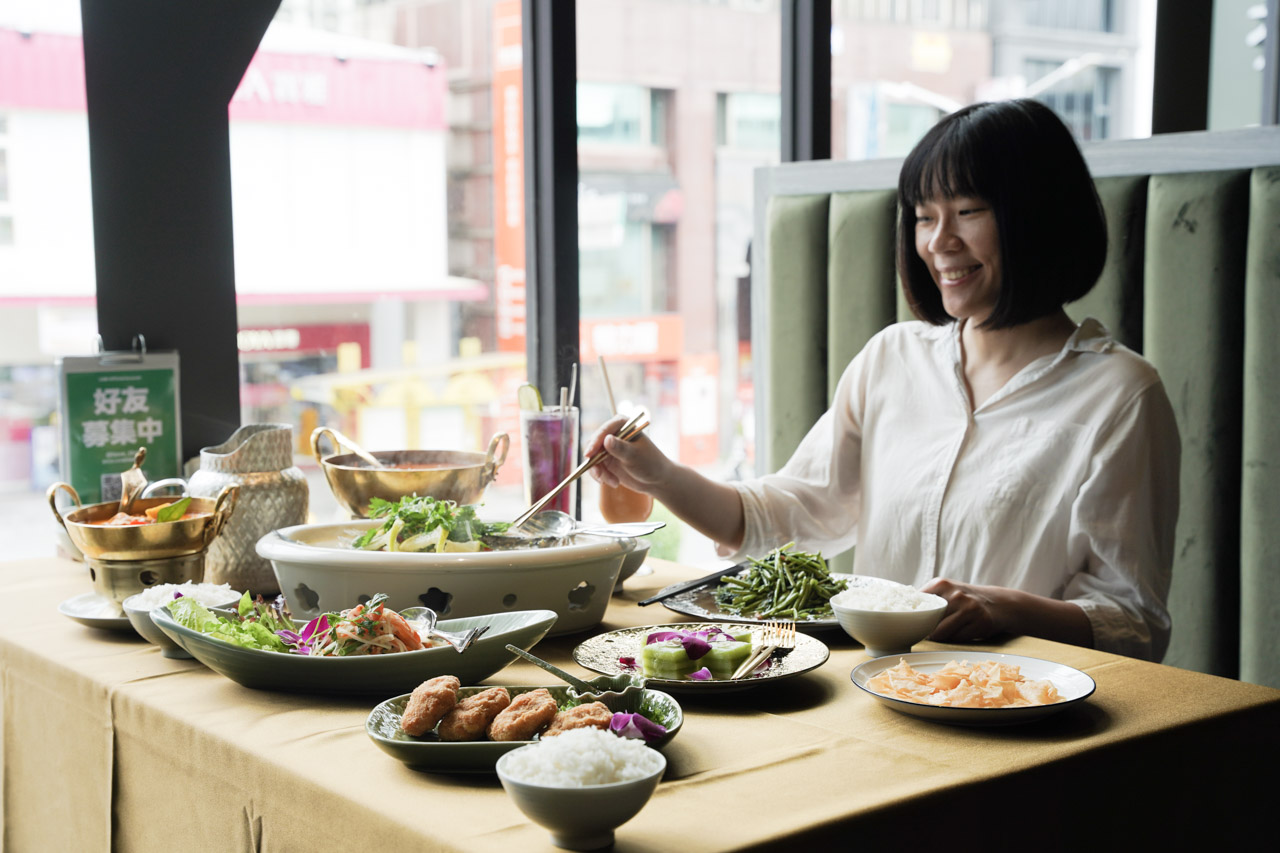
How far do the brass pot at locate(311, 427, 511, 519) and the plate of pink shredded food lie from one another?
0.68 metres

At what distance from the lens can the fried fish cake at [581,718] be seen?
0.89m

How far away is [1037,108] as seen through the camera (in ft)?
5.48

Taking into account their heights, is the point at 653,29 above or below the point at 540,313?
above

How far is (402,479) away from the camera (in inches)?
61.9

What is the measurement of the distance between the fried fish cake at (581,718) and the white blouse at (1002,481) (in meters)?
0.81

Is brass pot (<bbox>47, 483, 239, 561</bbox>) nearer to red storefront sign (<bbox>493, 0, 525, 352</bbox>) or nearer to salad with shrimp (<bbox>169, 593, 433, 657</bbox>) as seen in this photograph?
salad with shrimp (<bbox>169, 593, 433, 657</bbox>)

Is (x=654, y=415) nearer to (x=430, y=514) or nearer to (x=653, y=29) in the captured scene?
(x=653, y=29)

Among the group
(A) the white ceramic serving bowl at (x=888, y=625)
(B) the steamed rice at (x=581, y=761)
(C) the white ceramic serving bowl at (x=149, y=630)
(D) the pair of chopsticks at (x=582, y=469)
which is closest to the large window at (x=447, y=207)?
(D) the pair of chopsticks at (x=582, y=469)

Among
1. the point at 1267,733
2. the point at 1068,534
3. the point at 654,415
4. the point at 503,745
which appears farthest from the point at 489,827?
the point at 654,415

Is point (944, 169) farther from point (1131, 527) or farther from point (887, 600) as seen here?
point (887, 600)

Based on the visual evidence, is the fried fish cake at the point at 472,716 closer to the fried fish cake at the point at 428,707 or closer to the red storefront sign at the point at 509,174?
the fried fish cake at the point at 428,707

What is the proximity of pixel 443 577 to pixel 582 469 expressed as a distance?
1.08 feet

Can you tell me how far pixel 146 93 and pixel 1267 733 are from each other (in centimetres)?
182

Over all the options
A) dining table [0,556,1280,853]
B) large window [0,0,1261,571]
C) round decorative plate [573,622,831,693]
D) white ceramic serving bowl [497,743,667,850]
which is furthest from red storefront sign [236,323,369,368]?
white ceramic serving bowl [497,743,667,850]
